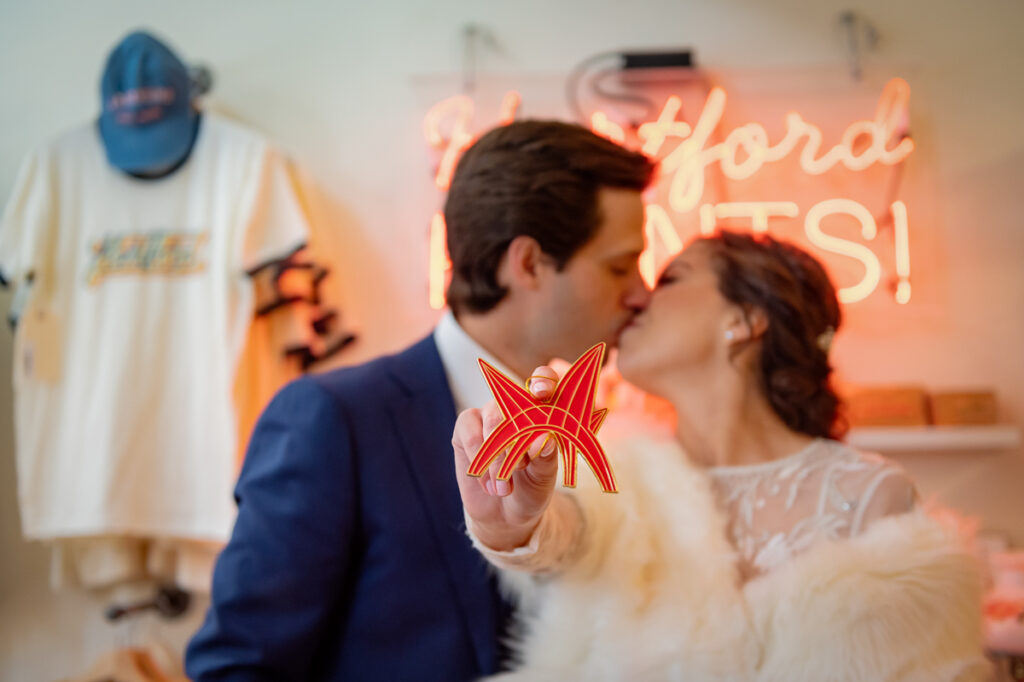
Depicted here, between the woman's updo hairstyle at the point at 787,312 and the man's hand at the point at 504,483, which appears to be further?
the woman's updo hairstyle at the point at 787,312

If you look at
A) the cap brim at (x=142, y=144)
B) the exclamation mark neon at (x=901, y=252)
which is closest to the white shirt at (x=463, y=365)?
the cap brim at (x=142, y=144)

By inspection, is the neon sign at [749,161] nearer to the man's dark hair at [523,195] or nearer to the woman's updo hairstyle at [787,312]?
the woman's updo hairstyle at [787,312]

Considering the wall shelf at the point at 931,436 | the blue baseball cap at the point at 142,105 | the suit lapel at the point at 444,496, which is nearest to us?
the suit lapel at the point at 444,496

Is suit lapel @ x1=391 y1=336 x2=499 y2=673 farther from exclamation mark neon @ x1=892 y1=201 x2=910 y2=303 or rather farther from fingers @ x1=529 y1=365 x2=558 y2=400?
exclamation mark neon @ x1=892 y1=201 x2=910 y2=303

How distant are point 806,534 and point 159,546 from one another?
138 cm

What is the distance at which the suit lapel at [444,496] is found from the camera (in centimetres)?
74

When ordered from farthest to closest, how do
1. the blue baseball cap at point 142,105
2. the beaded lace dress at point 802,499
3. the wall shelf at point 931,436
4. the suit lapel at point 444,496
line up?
the blue baseball cap at point 142,105 < the wall shelf at point 931,436 < the beaded lace dress at point 802,499 < the suit lapel at point 444,496

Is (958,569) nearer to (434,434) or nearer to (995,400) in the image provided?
(434,434)

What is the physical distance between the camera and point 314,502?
0.82 metres

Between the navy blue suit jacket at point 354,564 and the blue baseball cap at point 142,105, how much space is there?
111cm

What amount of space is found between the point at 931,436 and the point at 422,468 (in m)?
1.24

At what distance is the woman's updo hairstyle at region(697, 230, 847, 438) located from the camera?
1002 mm

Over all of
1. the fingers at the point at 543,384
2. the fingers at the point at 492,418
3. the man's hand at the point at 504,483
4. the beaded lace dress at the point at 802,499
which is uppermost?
the fingers at the point at 543,384

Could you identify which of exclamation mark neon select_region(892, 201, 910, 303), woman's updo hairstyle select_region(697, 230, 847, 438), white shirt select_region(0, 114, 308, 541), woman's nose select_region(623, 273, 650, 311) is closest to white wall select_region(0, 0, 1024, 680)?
exclamation mark neon select_region(892, 201, 910, 303)
